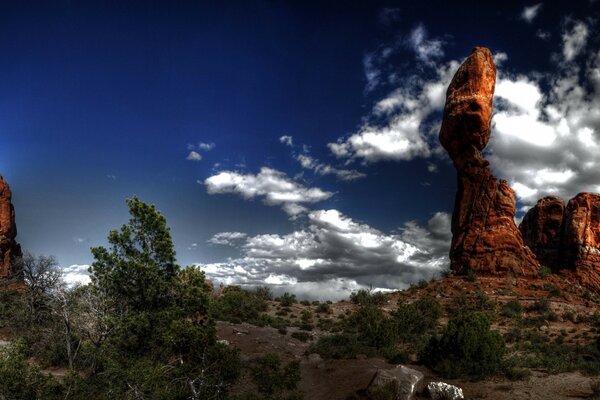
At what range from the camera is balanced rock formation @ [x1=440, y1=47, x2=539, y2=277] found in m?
44.1

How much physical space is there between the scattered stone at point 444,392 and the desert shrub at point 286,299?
1259 inches

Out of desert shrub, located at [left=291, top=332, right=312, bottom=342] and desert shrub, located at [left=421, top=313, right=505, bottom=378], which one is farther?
desert shrub, located at [left=291, top=332, right=312, bottom=342]

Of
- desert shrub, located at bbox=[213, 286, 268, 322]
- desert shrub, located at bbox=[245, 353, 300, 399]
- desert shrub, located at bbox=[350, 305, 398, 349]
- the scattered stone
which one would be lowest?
desert shrub, located at bbox=[245, 353, 300, 399]

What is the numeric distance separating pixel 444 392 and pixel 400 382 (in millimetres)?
1706

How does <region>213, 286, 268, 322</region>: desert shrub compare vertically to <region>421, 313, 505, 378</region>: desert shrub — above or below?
above

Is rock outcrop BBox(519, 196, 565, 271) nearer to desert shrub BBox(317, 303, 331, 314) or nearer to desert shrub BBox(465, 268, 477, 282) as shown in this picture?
desert shrub BBox(465, 268, 477, 282)

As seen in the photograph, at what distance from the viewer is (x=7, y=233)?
179ft

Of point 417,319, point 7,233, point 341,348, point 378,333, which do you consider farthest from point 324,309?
point 7,233

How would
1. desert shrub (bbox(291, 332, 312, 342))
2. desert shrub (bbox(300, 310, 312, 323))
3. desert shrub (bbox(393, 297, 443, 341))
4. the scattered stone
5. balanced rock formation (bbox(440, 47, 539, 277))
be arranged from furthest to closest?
1. balanced rock formation (bbox(440, 47, 539, 277))
2. desert shrub (bbox(300, 310, 312, 323))
3. desert shrub (bbox(291, 332, 312, 342))
4. desert shrub (bbox(393, 297, 443, 341))
5. the scattered stone

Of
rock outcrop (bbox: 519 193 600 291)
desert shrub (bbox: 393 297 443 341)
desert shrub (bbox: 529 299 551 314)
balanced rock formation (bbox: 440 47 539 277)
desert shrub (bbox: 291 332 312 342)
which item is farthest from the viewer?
rock outcrop (bbox: 519 193 600 291)

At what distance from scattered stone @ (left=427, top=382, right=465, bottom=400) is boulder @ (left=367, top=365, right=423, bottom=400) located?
0.69m

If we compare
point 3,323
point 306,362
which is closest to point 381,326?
point 306,362

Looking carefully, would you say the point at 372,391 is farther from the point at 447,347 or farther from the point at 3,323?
the point at 3,323

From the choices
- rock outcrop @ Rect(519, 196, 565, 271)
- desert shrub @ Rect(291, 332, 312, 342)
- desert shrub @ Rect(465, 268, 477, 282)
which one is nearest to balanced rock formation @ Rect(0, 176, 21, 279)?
desert shrub @ Rect(291, 332, 312, 342)
